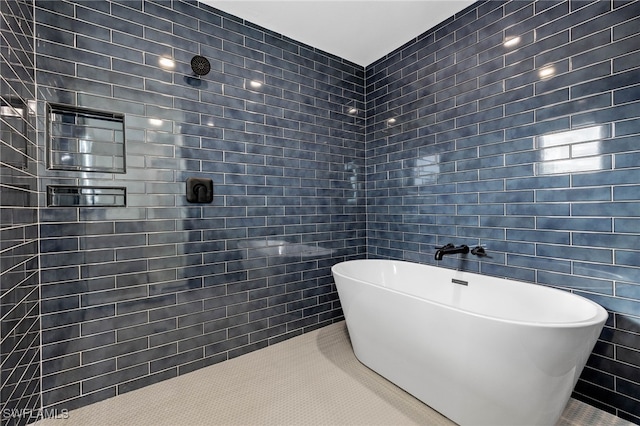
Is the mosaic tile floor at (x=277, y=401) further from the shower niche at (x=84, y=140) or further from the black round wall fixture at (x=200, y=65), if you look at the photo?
the black round wall fixture at (x=200, y=65)

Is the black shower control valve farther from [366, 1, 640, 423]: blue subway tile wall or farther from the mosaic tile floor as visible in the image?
[366, 1, 640, 423]: blue subway tile wall

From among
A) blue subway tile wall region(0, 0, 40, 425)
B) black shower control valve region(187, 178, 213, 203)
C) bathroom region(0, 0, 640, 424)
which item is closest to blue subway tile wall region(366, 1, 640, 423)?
bathroom region(0, 0, 640, 424)

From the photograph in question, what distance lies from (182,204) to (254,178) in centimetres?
64

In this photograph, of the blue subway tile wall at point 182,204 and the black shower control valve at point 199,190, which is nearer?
the blue subway tile wall at point 182,204

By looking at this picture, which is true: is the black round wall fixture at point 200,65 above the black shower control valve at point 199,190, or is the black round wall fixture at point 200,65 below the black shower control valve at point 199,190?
above

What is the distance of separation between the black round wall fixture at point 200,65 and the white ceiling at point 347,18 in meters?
0.51

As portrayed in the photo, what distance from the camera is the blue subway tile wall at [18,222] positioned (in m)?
1.26

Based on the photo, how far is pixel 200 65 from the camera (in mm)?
2189

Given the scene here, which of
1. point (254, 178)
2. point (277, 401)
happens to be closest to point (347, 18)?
point (254, 178)

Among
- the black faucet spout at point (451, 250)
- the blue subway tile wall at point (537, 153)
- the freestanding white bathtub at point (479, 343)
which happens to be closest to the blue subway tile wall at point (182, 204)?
the freestanding white bathtub at point (479, 343)

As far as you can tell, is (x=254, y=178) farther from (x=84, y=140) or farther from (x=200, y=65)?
(x=84, y=140)

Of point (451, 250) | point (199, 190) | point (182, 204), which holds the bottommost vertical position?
point (451, 250)

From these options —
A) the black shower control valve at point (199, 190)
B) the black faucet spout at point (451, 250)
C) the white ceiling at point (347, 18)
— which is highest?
the white ceiling at point (347, 18)

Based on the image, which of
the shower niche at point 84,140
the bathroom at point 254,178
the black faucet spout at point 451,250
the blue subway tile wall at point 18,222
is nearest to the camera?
the blue subway tile wall at point 18,222
